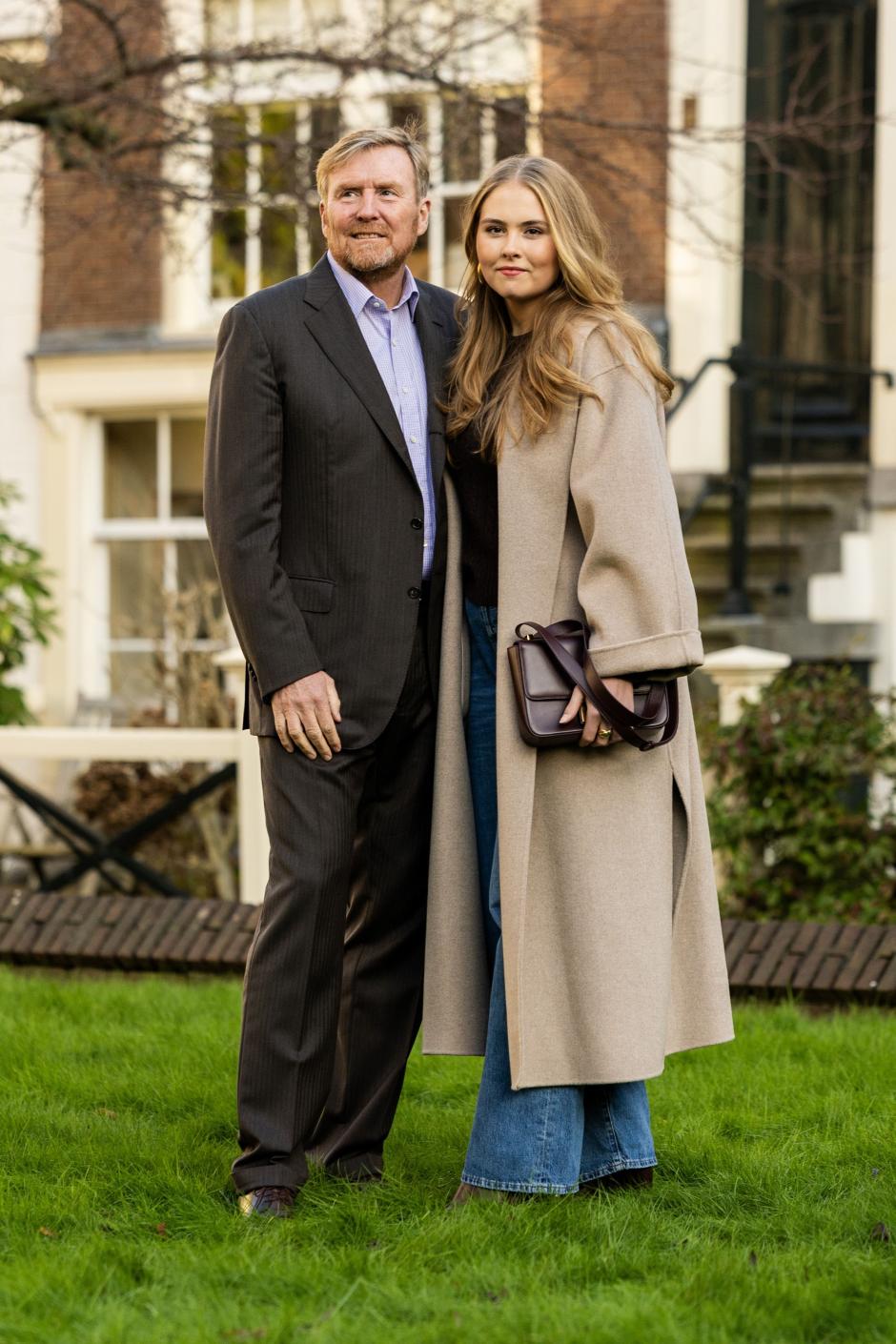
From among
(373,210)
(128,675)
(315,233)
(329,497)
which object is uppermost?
(315,233)

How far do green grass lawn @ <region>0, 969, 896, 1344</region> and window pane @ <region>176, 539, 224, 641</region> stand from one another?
4753 mm

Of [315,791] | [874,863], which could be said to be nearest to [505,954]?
[315,791]

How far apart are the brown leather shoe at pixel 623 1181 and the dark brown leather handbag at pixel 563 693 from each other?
0.88 meters

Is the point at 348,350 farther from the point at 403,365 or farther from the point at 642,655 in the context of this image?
Result: the point at 642,655

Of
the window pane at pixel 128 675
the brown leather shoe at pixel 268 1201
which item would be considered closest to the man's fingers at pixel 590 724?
the brown leather shoe at pixel 268 1201

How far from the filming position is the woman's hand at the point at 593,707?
3266mm

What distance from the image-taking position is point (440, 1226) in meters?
3.14

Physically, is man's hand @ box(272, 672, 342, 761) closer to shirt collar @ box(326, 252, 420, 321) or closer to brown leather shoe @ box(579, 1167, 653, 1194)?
shirt collar @ box(326, 252, 420, 321)

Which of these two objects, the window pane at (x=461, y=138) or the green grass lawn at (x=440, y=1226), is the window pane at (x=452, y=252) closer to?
the window pane at (x=461, y=138)

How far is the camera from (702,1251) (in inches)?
119

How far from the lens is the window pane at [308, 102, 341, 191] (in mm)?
7543

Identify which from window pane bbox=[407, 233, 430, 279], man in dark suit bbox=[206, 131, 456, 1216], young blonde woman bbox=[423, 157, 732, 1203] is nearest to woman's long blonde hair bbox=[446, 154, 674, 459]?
young blonde woman bbox=[423, 157, 732, 1203]

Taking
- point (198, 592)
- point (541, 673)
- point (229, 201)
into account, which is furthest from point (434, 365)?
point (198, 592)

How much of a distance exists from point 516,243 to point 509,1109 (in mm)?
1661
